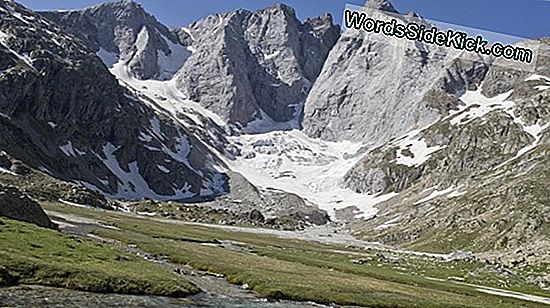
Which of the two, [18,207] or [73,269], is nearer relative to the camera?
[73,269]

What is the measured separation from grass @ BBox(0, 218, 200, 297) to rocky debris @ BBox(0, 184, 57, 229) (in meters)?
17.4

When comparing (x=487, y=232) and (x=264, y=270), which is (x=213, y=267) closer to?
(x=264, y=270)

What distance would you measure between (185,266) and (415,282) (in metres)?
35.3

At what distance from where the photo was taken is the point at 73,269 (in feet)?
143

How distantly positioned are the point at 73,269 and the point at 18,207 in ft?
121

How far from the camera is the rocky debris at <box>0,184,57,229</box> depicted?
7375 centimetres

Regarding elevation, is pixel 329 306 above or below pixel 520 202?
below

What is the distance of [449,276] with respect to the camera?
104125 mm

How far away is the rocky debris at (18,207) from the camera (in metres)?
73.8

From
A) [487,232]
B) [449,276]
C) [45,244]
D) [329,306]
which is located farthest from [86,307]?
[487,232]

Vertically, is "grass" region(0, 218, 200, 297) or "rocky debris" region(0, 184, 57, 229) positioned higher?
"rocky debris" region(0, 184, 57, 229)

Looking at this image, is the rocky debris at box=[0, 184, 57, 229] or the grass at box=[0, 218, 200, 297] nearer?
the grass at box=[0, 218, 200, 297]

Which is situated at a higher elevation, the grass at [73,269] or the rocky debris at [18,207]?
the rocky debris at [18,207]

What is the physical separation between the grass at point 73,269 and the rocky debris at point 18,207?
17.4 meters
